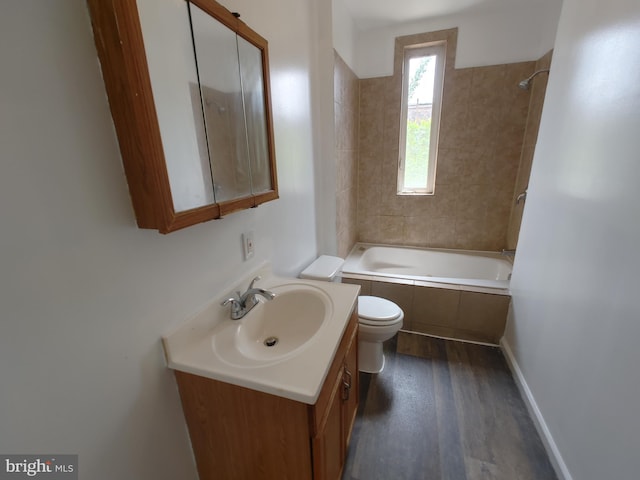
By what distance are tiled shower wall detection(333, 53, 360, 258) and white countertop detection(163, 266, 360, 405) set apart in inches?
57.4

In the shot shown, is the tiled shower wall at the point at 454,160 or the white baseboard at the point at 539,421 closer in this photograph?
the white baseboard at the point at 539,421

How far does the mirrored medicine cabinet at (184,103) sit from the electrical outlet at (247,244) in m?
0.17

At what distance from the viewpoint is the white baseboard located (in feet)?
4.00

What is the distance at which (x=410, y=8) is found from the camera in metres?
2.24

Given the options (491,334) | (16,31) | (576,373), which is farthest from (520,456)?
(16,31)

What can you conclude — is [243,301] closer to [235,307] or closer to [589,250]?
[235,307]

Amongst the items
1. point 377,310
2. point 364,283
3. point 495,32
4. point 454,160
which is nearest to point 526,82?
point 495,32

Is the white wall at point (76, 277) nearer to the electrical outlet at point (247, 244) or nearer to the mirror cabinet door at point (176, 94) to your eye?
the mirror cabinet door at point (176, 94)

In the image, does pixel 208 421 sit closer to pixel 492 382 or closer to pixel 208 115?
pixel 208 115

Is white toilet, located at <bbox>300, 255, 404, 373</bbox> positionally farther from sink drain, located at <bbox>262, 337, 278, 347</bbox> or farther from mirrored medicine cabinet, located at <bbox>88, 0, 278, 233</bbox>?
mirrored medicine cabinet, located at <bbox>88, 0, 278, 233</bbox>

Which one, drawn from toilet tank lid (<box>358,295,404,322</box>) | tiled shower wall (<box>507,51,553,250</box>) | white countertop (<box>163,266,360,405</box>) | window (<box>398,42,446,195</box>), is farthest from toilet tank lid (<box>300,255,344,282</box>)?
tiled shower wall (<box>507,51,553,250</box>)

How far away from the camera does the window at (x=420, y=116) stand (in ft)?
8.59

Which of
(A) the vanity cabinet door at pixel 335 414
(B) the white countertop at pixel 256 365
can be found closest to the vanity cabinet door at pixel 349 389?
(A) the vanity cabinet door at pixel 335 414

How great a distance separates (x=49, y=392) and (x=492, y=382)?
2.12 metres
